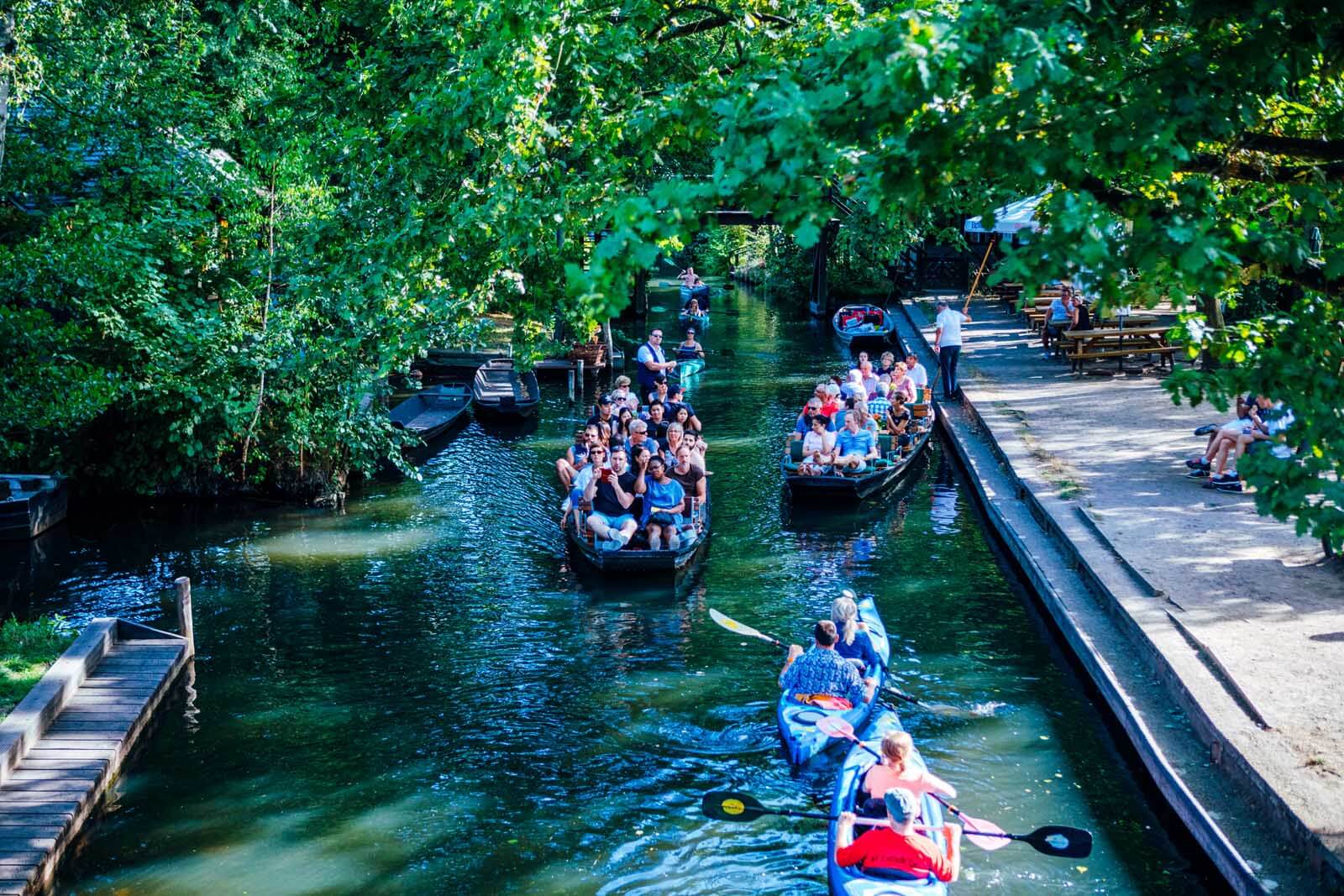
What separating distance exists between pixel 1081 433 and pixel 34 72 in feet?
49.5

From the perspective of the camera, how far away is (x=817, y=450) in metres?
17.8

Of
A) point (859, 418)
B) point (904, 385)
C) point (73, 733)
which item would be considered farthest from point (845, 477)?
point (73, 733)

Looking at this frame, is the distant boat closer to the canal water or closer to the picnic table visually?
the canal water

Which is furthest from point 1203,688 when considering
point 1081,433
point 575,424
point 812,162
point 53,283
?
point 575,424

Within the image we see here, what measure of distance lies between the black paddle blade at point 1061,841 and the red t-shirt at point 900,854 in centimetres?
76

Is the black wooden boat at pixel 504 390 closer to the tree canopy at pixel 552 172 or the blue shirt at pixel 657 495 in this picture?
the tree canopy at pixel 552 172

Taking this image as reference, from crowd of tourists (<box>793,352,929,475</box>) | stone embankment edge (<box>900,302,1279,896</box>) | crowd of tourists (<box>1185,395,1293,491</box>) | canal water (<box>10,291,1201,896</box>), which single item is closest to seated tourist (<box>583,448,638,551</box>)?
canal water (<box>10,291,1201,896</box>)

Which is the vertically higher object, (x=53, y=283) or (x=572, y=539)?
(x=53, y=283)

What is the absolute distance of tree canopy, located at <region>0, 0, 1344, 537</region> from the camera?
230 inches

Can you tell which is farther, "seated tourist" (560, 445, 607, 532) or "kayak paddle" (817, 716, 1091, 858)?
"seated tourist" (560, 445, 607, 532)

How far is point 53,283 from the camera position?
1512 centimetres

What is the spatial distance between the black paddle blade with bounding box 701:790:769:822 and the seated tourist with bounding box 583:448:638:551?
19.2 ft

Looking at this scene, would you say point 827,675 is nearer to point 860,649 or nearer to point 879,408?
point 860,649

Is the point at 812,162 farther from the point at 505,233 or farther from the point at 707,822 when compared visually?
the point at 707,822
